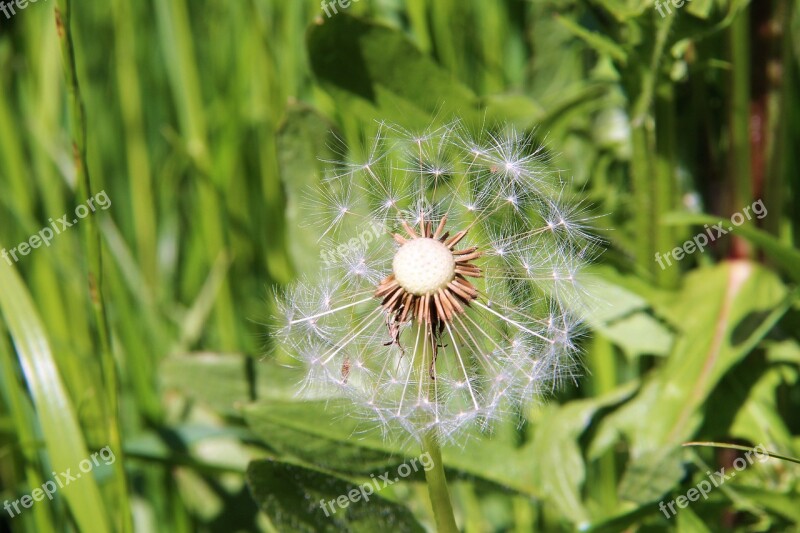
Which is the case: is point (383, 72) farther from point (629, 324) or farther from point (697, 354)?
point (697, 354)

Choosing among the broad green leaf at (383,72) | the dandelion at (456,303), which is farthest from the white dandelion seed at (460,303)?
the broad green leaf at (383,72)

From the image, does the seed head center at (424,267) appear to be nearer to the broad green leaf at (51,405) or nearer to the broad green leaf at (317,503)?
the broad green leaf at (317,503)

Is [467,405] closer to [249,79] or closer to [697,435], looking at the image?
[697,435]

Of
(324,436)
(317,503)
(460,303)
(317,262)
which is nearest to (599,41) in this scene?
(460,303)

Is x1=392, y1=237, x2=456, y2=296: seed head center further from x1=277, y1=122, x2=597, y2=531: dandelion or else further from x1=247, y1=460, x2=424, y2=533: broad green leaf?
x1=247, y1=460, x2=424, y2=533: broad green leaf

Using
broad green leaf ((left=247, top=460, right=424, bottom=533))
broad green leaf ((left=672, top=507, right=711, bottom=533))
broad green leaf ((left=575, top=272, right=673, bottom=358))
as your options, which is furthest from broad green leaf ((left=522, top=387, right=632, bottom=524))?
broad green leaf ((left=247, top=460, right=424, bottom=533))

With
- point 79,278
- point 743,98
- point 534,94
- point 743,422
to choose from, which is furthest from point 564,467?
point 79,278

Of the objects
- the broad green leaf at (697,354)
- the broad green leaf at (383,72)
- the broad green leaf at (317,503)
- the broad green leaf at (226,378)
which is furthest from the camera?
the broad green leaf at (226,378)

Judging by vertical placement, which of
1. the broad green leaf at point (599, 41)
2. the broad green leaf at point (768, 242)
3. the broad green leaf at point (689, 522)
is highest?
the broad green leaf at point (599, 41)
